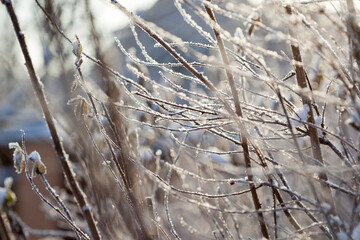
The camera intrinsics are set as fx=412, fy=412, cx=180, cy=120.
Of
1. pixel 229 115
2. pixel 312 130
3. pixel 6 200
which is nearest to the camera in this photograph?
pixel 229 115

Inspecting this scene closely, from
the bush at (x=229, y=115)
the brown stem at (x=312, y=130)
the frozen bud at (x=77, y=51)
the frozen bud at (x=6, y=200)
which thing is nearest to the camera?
the bush at (x=229, y=115)

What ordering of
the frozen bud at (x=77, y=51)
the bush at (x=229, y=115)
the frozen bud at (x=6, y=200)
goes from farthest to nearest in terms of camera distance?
the frozen bud at (x=6, y=200) → the frozen bud at (x=77, y=51) → the bush at (x=229, y=115)

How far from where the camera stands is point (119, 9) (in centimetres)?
129

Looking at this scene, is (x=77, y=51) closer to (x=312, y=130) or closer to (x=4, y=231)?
(x=4, y=231)

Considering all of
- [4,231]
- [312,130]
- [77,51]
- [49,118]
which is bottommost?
[312,130]

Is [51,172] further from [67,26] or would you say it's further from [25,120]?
[67,26]

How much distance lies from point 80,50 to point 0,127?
10.7 metres

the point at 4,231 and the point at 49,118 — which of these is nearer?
the point at 49,118

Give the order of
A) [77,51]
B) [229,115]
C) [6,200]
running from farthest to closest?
1. [6,200]
2. [77,51]
3. [229,115]

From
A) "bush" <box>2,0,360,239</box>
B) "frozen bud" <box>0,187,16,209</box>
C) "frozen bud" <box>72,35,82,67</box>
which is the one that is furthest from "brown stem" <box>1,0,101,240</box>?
"frozen bud" <box>0,187,16,209</box>

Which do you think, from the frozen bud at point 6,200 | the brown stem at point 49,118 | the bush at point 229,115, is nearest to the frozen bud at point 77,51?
the bush at point 229,115

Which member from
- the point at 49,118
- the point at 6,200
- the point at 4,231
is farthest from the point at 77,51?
the point at 6,200

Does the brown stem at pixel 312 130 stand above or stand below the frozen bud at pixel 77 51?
below

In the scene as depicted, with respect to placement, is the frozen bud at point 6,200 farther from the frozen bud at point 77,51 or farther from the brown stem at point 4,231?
the frozen bud at point 77,51
